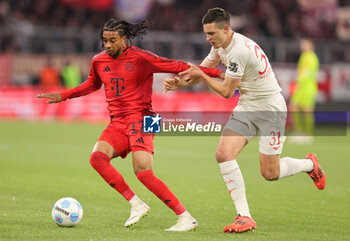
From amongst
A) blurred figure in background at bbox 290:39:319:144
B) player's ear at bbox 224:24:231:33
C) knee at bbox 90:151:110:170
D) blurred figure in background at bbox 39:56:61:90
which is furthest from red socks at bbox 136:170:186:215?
blurred figure in background at bbox 39:56:61:90

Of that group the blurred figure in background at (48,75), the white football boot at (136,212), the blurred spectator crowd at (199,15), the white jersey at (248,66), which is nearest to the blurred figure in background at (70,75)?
the blurred figure in background at (48,75)

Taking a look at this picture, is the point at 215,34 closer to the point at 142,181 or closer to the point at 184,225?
the point at 142,181

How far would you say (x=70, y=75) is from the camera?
23000 mm

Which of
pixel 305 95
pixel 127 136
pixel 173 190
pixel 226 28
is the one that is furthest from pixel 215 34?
pixel 305 95

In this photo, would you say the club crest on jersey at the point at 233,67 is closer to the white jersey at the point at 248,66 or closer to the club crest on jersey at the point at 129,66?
the white jersey at the point at 248,66

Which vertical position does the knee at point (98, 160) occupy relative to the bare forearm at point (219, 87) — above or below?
below

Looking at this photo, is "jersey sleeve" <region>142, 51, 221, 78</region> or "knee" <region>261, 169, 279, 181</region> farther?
"knee" <region>261, 169, 279, 181</region>

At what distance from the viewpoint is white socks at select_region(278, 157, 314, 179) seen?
6934mm

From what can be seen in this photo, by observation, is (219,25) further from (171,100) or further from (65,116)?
(65,116)

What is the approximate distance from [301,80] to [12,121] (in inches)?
399

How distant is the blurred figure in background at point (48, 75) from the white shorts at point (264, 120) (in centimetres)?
1714

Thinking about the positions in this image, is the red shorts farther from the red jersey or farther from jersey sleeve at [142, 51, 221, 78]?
jersey sleeve at [142, 51, 221, 78]

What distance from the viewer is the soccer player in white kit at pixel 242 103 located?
6.22 m

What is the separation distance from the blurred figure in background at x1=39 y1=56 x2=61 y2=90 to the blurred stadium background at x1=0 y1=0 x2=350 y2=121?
1.5 inches
